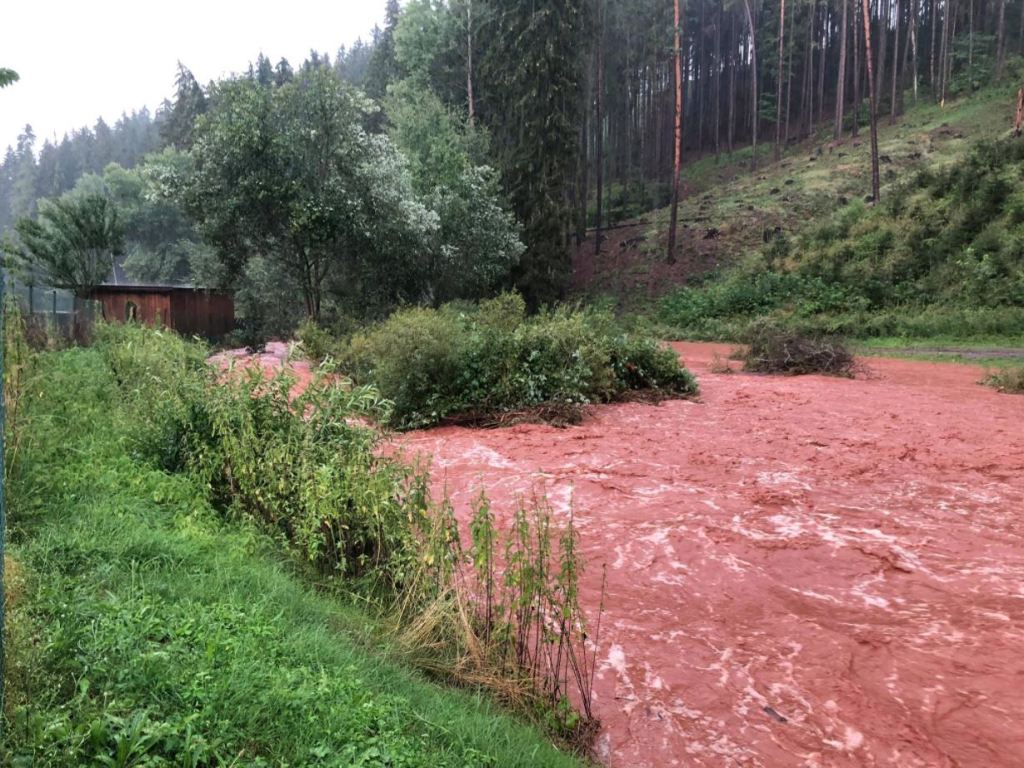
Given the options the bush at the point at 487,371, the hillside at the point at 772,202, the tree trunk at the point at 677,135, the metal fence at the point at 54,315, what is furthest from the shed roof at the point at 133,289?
the tree trunk at the point at 677,135

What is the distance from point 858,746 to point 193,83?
62.3 meters

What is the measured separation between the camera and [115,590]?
10.6ft

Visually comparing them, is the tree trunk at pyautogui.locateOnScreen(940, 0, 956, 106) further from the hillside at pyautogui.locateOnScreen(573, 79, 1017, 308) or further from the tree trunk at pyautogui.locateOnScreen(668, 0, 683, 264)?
the tree trunk at pyautogui.locateOnScreen(668, 0, 683, 264)

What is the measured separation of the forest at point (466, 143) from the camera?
1734 centimetres

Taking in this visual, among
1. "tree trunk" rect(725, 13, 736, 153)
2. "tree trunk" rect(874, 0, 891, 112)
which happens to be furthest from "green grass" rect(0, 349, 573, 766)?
"tree trunk" rect(725, 13, 736, 153)

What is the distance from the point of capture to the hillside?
100 ft

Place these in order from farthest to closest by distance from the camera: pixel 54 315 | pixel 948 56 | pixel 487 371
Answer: pixel 948 56, pixel 54 315, pixel 487 371

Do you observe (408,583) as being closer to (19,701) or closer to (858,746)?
(19,701)

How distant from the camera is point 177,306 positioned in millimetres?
22344

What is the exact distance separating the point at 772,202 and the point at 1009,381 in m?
23.4

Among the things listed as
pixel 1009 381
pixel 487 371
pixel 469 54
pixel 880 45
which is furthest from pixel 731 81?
pixel 487 371

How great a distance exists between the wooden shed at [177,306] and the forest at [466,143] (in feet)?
2.58

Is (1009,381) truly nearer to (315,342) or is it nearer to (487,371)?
(487,371)

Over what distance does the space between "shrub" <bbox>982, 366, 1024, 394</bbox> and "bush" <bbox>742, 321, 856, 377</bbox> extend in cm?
245
